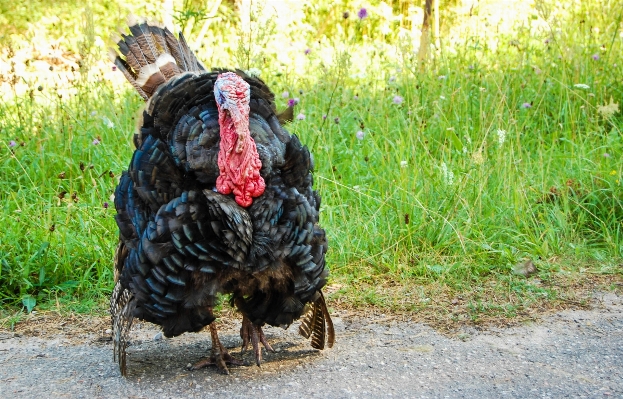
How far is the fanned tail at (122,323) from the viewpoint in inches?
142

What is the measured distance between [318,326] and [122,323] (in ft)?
3.26

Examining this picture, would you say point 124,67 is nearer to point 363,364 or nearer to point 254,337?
point 254,337

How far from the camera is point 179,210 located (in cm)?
333

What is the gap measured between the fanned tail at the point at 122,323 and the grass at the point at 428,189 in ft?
2.85

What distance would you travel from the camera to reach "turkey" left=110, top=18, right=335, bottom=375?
3.31 meters

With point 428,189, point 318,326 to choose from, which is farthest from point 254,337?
point 428,189

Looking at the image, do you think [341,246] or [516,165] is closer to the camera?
[341,246]

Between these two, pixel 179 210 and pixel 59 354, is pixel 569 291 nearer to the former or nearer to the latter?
pixel 179 210

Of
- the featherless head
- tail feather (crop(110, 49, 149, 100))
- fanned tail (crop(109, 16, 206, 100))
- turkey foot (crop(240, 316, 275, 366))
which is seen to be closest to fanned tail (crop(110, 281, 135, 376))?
turkey foot (crop(240, 316, 275, 366))

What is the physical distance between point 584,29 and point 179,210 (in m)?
5.18

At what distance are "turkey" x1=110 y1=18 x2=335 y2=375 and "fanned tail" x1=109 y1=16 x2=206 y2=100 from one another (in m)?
0.44

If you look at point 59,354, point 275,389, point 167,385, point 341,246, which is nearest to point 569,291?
point 341,246

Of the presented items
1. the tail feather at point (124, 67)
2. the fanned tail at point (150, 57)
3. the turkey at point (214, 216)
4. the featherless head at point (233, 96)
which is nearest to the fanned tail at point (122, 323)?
the turkey at point (214, 216)

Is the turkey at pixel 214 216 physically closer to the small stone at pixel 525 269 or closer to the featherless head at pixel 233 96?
the featherless head at pixel 233 96
